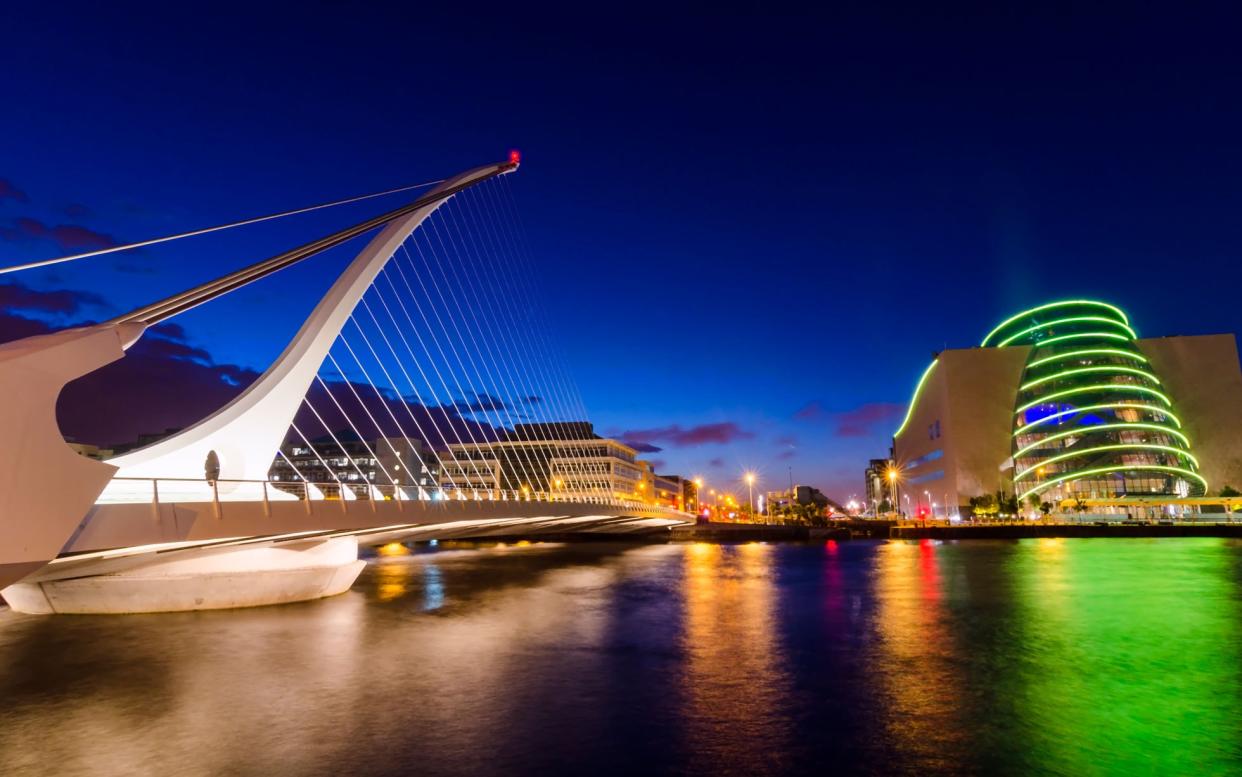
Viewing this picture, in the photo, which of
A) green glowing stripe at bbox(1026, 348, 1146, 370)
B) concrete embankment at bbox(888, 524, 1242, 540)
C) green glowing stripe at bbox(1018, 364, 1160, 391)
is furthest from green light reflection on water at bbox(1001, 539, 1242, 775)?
green glowing stripe at bbox(1026, 348, 1146, 370)

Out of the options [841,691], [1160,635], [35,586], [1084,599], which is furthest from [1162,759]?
[35,586]

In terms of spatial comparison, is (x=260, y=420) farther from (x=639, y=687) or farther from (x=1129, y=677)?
(x=1129, y=677)

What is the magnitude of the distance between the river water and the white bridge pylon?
11.9 ft

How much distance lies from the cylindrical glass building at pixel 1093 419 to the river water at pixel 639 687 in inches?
2747

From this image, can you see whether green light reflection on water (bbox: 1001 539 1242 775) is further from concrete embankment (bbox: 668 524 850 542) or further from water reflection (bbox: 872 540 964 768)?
concrete embankment (bbox: 668 524 850 542)

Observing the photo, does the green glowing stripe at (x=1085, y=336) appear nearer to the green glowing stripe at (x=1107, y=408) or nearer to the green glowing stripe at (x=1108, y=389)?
the green glowing stripe at (x=1108, y=389)

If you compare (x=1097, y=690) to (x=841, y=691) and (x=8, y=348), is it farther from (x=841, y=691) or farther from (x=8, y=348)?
(x=8, y=348)

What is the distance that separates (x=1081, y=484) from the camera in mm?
83438

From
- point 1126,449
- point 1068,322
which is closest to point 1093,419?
point 1126,449

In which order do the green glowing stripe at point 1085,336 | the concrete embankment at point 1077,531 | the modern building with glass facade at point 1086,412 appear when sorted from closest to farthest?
1. the concrete embankment at point 1077,531
2. the modern building with glass facade at point 1086,412
3. the green glowing stripe at point 1085,336

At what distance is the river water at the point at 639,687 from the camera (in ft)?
27.3

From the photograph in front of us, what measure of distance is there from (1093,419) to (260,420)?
95.2 m

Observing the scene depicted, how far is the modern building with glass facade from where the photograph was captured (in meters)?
83.0

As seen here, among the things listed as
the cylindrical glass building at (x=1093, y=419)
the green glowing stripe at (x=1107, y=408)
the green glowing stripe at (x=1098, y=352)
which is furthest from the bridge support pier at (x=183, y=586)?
the green glowing stripe at (x=1098, y=352)
